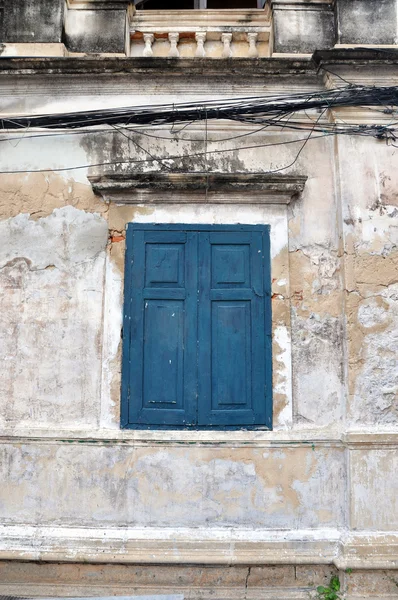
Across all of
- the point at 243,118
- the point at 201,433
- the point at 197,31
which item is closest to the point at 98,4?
the point at 197,31

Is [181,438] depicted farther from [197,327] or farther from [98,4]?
[98,4]

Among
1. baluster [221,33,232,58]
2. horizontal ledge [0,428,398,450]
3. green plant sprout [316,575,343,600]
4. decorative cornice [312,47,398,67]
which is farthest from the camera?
baluster [221,33,232,58]

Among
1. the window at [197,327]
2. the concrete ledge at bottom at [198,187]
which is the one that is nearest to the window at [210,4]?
the concrete ledge at bottom at [198,187]

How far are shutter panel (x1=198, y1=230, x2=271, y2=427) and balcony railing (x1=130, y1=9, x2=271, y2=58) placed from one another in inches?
69.5

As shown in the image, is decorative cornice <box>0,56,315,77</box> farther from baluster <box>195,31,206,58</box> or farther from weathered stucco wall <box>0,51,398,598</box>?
baluster <box>195,31,206,58</box>

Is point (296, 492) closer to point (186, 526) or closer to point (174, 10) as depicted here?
point (186, 526)

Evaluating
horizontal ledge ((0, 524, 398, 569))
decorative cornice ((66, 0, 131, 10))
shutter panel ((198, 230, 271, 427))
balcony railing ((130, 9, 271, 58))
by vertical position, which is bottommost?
horizontal ledge ((0, 524, 398, 569))

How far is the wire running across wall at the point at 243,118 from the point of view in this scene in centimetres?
464

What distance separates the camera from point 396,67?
4.69m

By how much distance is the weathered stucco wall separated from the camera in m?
4.30

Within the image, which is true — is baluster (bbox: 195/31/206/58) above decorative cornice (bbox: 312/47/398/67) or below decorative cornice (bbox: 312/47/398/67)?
above

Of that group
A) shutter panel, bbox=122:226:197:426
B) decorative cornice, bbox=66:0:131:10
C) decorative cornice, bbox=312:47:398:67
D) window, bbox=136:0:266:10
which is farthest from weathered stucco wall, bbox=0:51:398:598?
window, bbox=136:0:266:10

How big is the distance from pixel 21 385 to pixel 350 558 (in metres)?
2.77

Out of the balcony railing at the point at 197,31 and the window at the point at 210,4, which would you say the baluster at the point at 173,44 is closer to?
the balcony railing at the point at 197,31
